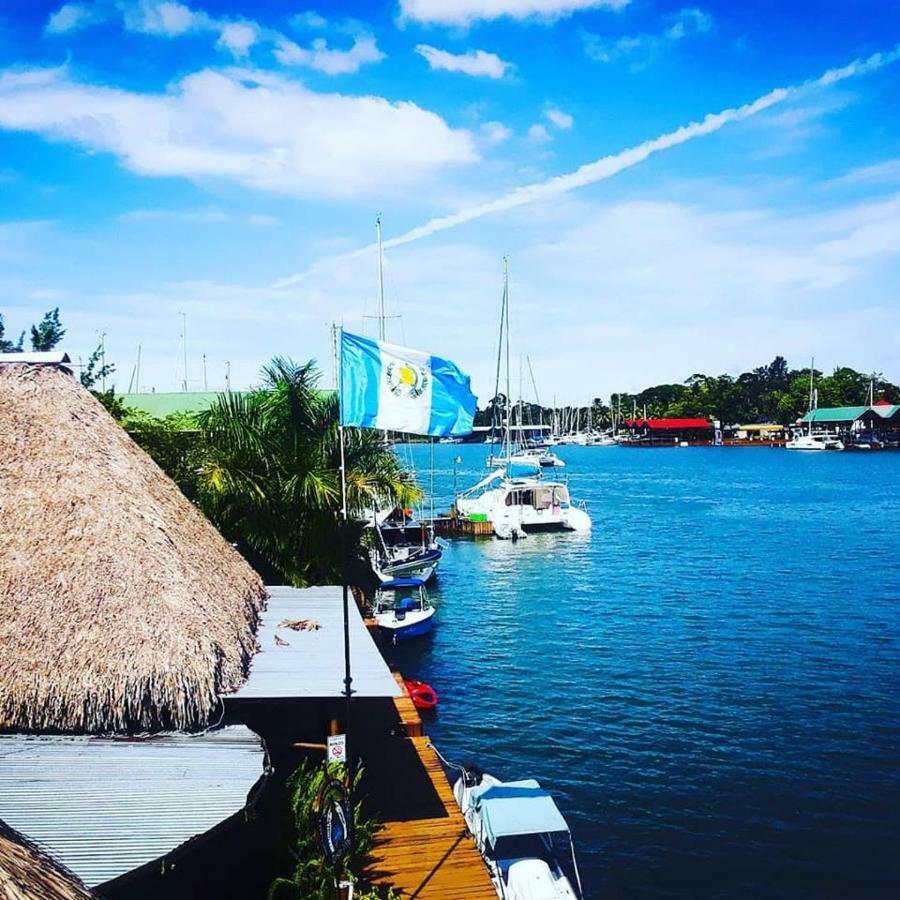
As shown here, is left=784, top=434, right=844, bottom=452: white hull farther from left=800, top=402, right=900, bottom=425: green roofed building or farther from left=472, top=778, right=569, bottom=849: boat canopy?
left=472, top=778, right=569, bottom=849: boat canopy

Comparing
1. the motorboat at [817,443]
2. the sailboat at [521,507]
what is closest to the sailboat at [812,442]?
the motorboat at [817,443]

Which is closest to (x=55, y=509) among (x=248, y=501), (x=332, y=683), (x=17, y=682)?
(x=17, y=682)

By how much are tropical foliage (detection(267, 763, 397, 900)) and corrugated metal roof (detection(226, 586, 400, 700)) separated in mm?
1150

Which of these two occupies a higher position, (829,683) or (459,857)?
(459,857)

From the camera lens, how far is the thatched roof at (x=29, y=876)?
5.13 m

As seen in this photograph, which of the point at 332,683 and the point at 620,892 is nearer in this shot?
the point at 332,683

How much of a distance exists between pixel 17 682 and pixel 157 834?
3.02 metres

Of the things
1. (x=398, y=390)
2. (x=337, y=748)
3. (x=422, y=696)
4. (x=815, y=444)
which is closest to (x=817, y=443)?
(x=815, y=444)

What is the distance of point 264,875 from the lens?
38.2 ft

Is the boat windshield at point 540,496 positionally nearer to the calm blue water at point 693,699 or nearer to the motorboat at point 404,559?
the calm blue water at point 693,699

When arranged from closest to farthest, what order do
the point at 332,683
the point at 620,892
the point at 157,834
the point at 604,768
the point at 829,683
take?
the point at 157,834 < the point at 332,683 < the point at 620,892 < the point at 604,768 < the point at 829,683

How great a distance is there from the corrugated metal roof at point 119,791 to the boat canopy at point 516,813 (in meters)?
6.28

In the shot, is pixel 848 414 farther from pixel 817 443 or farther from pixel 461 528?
pixel 461 528

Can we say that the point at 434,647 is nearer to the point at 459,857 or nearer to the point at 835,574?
the point at 459,857
